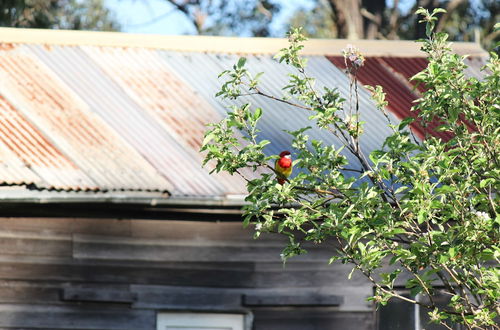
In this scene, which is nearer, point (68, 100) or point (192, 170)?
point (192, 170)

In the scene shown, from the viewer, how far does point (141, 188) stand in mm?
11328

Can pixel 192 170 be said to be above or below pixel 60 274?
above

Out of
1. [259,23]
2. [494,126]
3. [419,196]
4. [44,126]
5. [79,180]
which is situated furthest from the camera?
[259,23]

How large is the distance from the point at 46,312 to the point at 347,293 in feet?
11.0

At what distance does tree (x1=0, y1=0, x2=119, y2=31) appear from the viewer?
76.1 feet

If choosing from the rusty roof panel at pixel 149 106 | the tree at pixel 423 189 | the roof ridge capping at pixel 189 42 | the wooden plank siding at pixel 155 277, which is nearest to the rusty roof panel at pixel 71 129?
the rusty roof panel at pixel 149 106

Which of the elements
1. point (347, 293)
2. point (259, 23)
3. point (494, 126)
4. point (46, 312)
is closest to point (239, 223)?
point (347, 293)

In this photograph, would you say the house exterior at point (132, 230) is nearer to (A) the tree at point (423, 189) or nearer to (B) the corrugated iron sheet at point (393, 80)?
(B) the corrugated iron sheet at point (393, 80)

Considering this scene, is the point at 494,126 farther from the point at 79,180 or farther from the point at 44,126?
the point at 44,126

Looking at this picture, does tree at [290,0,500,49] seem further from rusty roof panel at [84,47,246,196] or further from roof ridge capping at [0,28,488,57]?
rusty roof panel at [84,47,246,196]

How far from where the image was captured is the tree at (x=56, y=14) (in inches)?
913

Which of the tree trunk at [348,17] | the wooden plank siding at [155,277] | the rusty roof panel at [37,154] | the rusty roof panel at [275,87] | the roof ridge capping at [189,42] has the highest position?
the tree trunk at [348,17]

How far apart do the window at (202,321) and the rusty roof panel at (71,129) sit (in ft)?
4.78

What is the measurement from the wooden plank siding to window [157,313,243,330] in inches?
4.7
